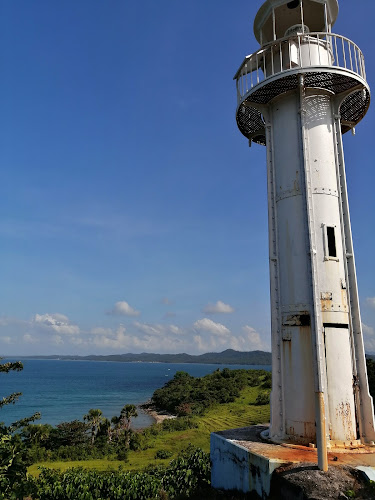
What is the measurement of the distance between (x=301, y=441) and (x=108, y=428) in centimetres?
3656

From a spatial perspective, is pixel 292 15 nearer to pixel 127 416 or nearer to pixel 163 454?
pixel 163 454

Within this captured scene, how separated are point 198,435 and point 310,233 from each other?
32402 millimetres

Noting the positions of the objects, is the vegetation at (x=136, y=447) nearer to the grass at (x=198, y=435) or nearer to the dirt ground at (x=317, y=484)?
the grass at (x=198, y=435)

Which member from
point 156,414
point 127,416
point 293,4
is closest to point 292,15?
point 293,4

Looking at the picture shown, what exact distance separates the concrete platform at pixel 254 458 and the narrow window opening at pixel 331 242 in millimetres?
4989

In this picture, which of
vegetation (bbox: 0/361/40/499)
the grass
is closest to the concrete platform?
vegetation (bbox: 0/361/40/499)

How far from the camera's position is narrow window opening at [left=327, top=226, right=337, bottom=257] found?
36.7 ft

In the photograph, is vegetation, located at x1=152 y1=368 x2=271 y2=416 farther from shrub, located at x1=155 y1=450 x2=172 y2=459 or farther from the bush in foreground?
the bush in foreground

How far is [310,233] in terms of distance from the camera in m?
10.9

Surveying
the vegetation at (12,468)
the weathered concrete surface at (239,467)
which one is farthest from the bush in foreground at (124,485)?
the vegetation at (12,468)

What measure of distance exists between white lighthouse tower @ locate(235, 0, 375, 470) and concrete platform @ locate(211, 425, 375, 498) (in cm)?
69

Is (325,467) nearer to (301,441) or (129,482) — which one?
(301,441)

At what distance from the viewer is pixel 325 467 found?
8023mm

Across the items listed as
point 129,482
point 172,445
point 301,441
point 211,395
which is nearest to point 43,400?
point 211,395
